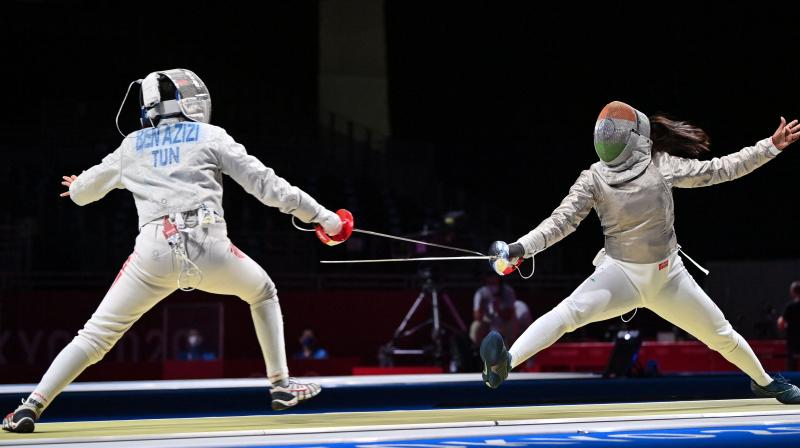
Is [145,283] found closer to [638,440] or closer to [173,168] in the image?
[173,168]

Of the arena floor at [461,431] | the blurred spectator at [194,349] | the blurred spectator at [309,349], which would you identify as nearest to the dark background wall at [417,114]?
the blurred spectator at [309,349]

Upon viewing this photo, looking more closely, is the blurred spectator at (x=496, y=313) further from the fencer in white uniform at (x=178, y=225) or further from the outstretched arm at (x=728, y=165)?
the fencer in white uniform at (x=178, y=225)

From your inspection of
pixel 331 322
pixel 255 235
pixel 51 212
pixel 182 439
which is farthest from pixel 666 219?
pixel 51 212

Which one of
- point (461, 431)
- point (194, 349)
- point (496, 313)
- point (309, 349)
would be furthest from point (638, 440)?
point (309, 349)

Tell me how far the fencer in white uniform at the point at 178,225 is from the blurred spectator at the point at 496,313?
431 centimetres

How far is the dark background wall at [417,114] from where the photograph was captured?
378 inches

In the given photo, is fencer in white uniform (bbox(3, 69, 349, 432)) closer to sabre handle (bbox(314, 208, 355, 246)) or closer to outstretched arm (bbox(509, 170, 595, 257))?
sabre handle (bbox(314, 208, 355, 246))

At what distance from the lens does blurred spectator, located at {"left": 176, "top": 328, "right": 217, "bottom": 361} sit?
24.1ft

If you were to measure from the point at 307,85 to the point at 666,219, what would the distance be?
10.6 m

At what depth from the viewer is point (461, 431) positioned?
2.39 m

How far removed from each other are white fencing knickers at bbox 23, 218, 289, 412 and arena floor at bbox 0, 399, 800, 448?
176mm

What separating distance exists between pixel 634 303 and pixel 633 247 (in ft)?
0.60

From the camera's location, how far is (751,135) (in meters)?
10.6

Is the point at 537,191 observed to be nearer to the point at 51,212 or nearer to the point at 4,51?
the point at 51,212
